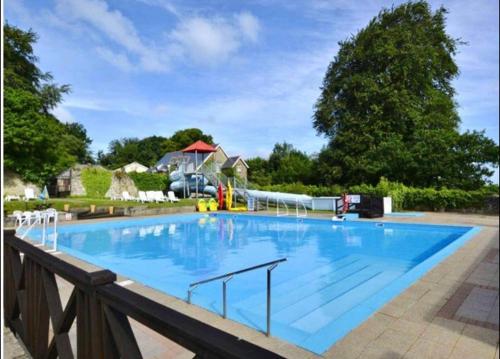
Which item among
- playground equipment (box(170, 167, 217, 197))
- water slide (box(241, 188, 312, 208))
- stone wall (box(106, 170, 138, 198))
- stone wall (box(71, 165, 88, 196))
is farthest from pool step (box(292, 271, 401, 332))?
stone wall (box(71, 165, 88, 196))

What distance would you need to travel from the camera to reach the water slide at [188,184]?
23422mm

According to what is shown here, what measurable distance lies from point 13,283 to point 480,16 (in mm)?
4068

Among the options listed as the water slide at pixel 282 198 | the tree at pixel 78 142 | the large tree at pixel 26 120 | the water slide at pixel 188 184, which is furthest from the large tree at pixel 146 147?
the water slide at pixel 282 198

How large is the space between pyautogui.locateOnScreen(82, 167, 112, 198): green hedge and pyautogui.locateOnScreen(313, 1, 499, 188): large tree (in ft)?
53.8

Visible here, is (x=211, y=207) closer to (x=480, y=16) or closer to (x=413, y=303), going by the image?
(x=413, y=303)

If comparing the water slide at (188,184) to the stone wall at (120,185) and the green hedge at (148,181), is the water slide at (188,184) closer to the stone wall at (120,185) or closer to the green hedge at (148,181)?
the green hedge at (148,181)

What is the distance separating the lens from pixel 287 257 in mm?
8305

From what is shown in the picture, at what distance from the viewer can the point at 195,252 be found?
939cm

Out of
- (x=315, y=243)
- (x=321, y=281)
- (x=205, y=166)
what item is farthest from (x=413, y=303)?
(x=205, y=166)

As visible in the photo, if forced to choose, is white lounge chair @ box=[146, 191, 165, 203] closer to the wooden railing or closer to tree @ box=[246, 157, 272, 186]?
the wooden railing

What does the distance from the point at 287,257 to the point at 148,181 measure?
776 inches

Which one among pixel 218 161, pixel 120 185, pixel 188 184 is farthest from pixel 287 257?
pixel 218 161

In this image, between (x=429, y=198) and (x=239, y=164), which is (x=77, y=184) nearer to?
(x=239, y=164)

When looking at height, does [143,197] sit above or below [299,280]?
above
